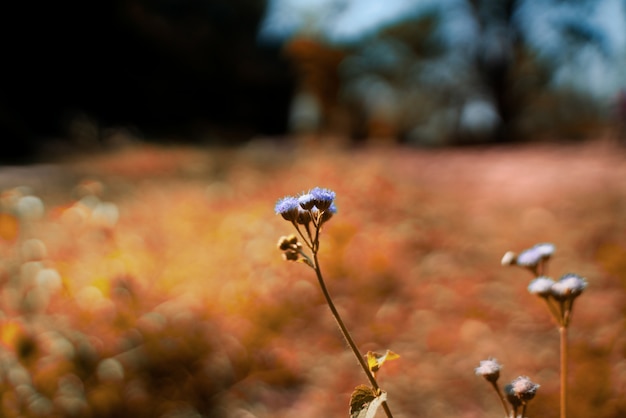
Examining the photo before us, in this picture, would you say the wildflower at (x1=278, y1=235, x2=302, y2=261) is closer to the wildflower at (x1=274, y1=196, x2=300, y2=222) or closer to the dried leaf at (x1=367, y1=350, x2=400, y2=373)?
the wildflower at (x1=274, y1=196, x2=300, y2=222)

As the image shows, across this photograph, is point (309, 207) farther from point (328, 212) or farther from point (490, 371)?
point (490, 371)

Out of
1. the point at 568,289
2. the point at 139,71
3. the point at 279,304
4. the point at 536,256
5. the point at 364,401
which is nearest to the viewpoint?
the point at 364,401

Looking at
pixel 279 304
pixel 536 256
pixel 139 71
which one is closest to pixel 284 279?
pixel 279 304

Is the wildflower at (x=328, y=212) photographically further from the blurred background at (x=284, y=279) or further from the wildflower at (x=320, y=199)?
the blurred background at (x=284, y=279)

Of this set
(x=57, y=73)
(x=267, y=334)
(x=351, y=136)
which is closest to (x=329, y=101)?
(x=351, y=136)

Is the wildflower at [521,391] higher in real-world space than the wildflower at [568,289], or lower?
lower

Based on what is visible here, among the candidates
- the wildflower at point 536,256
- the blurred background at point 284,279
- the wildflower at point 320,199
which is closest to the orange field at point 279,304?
the blurred background at point 284,279
